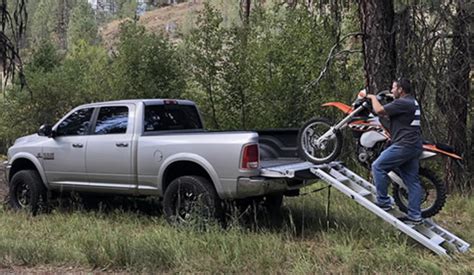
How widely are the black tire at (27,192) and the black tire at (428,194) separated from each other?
592cm

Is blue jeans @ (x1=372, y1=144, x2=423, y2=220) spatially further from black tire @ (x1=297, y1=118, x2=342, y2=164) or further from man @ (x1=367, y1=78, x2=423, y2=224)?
black tire @ (x1=297, y1=118, x2=342, y2=164)

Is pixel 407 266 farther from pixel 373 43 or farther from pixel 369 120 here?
pixel 373 43

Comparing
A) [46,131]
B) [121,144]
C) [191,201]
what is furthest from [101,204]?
[191,201]

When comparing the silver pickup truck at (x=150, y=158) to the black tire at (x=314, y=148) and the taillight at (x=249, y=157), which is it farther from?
the black tire at (x=314, y=148)

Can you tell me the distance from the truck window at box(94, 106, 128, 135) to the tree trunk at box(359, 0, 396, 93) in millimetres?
4587

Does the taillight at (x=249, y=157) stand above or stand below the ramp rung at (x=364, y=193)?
above

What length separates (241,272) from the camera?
5719mm

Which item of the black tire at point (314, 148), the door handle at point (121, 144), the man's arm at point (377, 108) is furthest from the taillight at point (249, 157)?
the door handle at point (121, 144)

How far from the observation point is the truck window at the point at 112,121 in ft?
29.3

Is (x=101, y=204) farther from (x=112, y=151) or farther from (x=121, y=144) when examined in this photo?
(x=121, y=144)

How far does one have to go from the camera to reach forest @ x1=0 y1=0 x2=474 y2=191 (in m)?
10.2

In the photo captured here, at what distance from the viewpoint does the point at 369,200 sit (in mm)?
7262

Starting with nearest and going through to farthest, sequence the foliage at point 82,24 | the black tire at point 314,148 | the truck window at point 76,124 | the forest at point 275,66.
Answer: the black tire at point 314,148 < the truck window at point 76,124 < the forest at point 275,66 < the foliage at point 82,24

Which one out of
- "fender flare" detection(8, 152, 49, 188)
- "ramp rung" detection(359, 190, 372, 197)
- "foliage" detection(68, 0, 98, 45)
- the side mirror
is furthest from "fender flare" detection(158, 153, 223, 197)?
"foliage" detection(68, 0, 98, 45)
